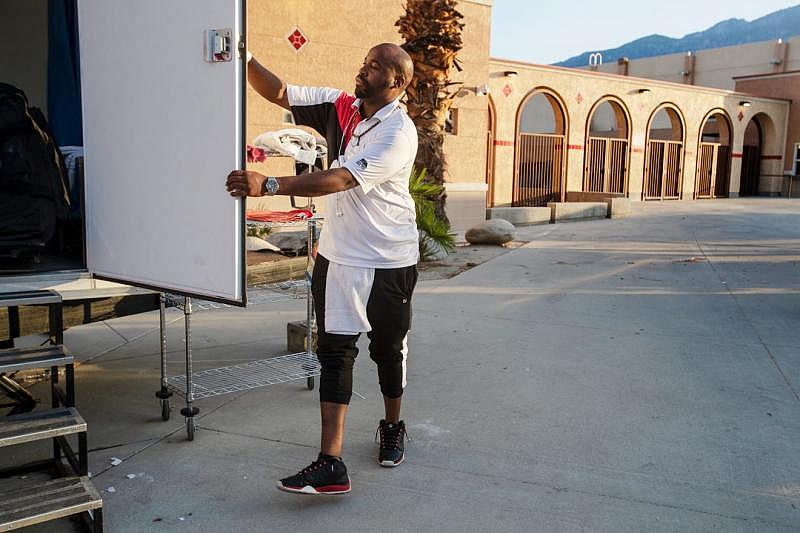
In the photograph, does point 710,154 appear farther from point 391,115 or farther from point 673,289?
point 391,115

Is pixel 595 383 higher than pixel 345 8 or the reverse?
the reverse

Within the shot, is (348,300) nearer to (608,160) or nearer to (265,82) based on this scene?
→ (265,82)

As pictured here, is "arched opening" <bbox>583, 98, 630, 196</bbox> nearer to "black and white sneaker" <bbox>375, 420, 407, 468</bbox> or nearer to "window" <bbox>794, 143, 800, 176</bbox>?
"window" <bbox>794, 143, 800, 176</bbox>

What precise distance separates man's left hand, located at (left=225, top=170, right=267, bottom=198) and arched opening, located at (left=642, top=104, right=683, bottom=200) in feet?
78.8

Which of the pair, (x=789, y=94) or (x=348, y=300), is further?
(x=789, y=94)

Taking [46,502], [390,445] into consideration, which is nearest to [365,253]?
[390,445]

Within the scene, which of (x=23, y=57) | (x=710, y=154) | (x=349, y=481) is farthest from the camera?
(x=710, y=154)

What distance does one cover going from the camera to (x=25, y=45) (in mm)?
6430

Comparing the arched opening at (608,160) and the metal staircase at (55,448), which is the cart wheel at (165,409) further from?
the arched opening at (608,160)

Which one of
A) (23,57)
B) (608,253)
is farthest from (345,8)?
(23,57)

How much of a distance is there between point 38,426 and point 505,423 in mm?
2460

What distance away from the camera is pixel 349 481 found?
3.23 metres

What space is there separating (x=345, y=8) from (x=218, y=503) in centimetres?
1142

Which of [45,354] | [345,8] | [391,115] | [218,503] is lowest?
[218,503]
